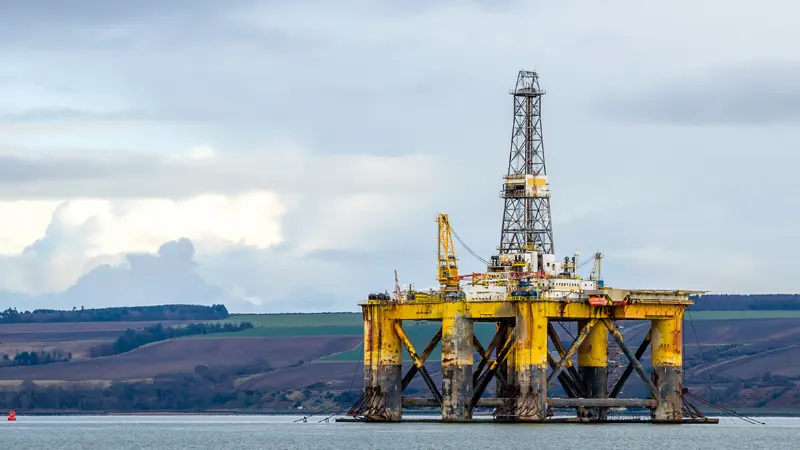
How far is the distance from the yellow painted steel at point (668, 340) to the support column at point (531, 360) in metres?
9.81

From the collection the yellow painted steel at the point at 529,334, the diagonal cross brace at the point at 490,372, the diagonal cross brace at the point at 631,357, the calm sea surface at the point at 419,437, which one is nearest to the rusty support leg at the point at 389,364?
the calm sea surface at the point at 419,437

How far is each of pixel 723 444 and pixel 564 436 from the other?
9.71m

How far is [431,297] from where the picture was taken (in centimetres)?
14700

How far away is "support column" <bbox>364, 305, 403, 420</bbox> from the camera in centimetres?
15000

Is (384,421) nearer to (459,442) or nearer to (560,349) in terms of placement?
(560,349)

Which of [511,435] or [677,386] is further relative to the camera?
[677,386]

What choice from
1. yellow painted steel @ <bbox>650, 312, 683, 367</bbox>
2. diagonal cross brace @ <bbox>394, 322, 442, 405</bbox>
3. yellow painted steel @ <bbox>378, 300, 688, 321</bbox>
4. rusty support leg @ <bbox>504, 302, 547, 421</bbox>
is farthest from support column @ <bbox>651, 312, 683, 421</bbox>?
diagonal cross brace @ <bbox>394, 322, 442, 405</bbox>

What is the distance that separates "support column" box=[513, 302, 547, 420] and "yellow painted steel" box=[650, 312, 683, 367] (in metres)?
9.81

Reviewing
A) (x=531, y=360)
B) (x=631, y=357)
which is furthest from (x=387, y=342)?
(x=631, y=357)

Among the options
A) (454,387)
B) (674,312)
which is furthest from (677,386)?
(454,387)

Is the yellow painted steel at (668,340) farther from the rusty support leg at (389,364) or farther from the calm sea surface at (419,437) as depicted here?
the rusty support leg at (389,364)

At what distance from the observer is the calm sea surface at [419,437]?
5044 inches

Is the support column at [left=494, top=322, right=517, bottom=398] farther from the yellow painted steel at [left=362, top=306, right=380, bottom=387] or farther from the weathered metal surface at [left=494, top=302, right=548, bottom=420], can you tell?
the yellow painted steel at [left=362, top=306, right=380, bottom=387]

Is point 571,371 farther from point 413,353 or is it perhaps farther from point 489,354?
point 413,353
